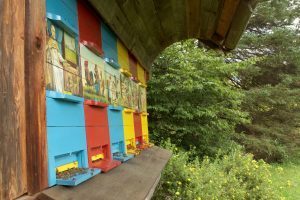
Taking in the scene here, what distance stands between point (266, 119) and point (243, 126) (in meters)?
1.10

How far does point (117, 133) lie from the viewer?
3598 millimetres

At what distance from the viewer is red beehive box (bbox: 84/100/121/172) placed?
2.65 metres

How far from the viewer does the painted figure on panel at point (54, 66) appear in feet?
6.56

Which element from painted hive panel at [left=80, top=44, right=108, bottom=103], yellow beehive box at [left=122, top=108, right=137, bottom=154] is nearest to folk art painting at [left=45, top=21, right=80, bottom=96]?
painted hive panel at [left=80, top=44, right=108, bottom=103]

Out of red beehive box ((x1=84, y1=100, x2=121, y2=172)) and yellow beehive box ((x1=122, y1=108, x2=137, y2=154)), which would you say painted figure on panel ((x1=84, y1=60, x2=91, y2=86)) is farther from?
yellow beehive box ((x1=122, y1=108, x2=137, y2=154))

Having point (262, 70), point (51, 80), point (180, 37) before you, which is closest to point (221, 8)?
point (180, 37)

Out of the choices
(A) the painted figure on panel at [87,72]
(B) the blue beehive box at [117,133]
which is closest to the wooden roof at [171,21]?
(A) the painted figure on panel at [87,72]

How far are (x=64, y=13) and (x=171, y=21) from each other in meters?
3.18

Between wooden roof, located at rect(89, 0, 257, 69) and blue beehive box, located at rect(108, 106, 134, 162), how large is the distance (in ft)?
2.62

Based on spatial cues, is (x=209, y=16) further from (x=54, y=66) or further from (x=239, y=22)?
(x=54, y=66)

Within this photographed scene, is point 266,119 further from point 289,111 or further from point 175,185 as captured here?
point 175,185

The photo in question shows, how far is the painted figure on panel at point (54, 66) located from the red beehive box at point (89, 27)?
545 millimetres

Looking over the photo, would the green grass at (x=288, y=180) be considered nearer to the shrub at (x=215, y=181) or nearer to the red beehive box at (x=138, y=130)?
the shrub at (x=215, y=181)

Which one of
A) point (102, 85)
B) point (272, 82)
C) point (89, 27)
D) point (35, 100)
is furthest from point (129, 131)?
point (272, 82)
